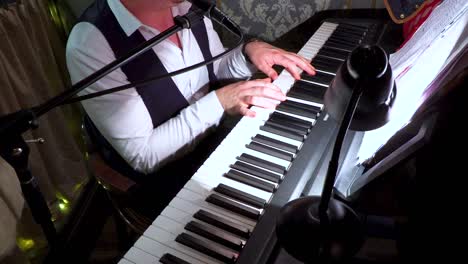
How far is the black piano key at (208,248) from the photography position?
738mm

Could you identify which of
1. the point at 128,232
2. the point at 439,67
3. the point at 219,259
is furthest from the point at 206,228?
the point at 128,232

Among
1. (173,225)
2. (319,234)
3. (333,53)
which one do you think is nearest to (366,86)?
(319,234)

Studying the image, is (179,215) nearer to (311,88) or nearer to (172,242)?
(172,242)

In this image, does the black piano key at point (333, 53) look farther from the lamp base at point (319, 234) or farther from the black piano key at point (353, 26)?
the lamp base at point (319, 234)

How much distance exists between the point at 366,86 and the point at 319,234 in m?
0.21

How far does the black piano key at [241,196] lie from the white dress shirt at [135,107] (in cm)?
34

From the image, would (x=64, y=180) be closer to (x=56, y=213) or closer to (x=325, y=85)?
(x=56, y=213)

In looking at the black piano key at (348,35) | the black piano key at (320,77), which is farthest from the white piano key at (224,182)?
the black piano key at (348,35)

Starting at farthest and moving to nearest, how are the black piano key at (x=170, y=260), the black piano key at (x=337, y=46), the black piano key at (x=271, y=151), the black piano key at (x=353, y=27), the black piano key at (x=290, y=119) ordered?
the black piano key at (x=353, y=27) < the black piano key at (x=337, y=46) < the black piano key at (x=290, y=119) < the black piano key at (x=271, y=151) < the black piano key at (x=170, y=260)

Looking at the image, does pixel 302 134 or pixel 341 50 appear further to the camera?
pixel 341 50

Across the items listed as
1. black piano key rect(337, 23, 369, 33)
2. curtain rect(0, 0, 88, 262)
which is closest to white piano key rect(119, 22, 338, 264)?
black piano key rect(337, 23, 369, 33)

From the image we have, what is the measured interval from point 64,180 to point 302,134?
1648mm

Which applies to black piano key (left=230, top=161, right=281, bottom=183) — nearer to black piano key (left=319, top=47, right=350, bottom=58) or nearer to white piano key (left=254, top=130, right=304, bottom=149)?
white piano key (left=254, top=130, right=304, bottom=149)

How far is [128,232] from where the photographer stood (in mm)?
1714
